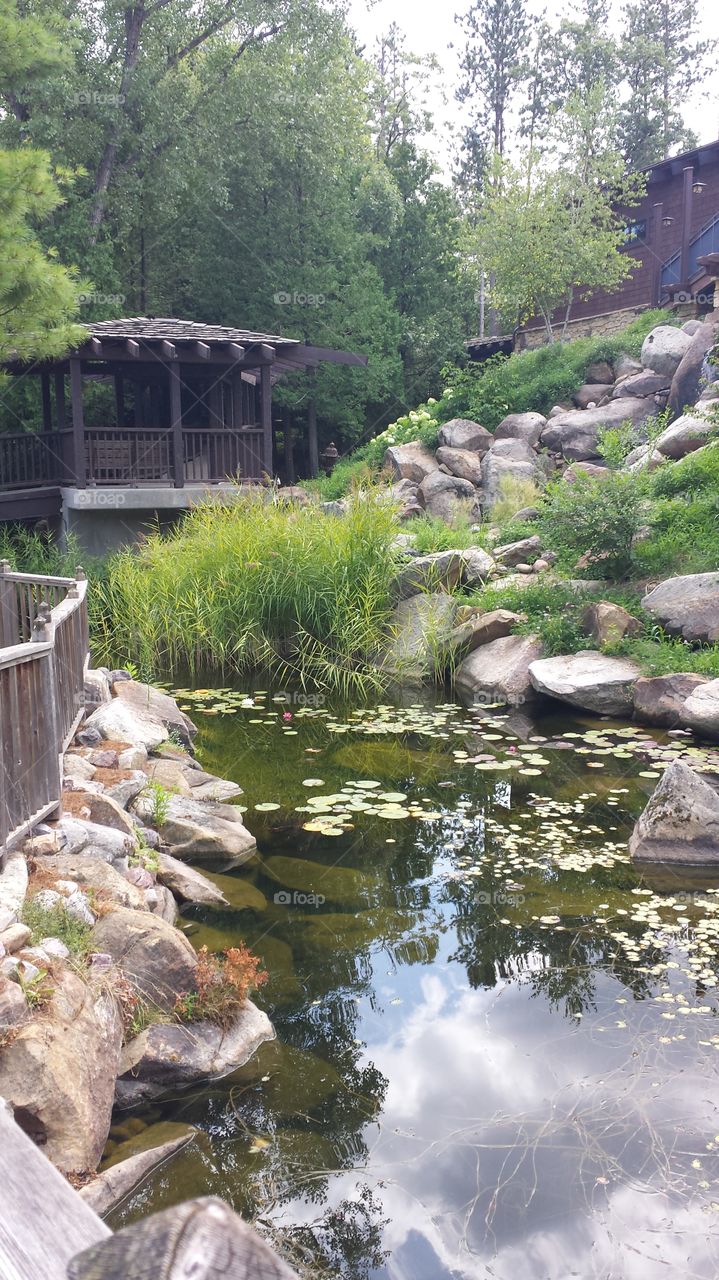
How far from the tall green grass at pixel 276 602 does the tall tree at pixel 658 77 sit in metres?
33.5

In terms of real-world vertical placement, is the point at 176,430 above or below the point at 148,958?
above

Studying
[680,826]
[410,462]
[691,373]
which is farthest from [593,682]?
[410,462]

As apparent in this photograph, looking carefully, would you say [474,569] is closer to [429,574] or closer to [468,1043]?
[429,574]

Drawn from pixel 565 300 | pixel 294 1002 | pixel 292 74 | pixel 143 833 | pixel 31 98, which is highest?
pixel 292 74

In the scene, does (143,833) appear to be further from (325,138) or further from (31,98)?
(325,138)

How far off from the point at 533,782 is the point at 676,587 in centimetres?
341

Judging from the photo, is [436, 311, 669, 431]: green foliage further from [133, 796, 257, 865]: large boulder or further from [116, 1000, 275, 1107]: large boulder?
[116, 1000, 275, 1107]: large boulder

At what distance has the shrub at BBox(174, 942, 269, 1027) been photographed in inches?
163

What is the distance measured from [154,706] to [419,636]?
3.67 meters

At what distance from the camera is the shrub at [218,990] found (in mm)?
4152

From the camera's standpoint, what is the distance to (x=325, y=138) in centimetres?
2342

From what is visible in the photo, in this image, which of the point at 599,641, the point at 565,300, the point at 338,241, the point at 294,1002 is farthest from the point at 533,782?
the point at 565,300

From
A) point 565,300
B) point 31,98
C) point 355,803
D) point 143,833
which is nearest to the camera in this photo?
point 143,833

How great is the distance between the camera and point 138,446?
55.5ft
